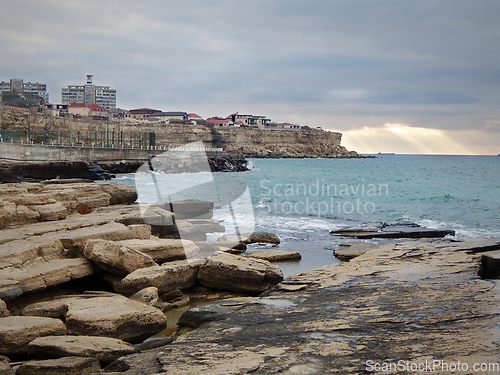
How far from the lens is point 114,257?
7.89 m

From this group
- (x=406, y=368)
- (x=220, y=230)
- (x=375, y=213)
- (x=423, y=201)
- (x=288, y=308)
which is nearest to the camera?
(x=406, y=368)

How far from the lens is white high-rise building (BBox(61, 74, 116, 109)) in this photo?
161000 mm

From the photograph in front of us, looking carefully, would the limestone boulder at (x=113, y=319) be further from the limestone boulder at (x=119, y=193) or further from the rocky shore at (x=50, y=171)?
the rocky shore at (x=50, y=171)

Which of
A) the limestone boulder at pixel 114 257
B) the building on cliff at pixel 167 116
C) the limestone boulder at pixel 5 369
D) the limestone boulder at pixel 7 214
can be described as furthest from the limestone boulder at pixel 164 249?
the building on cliff at pixel 167 116

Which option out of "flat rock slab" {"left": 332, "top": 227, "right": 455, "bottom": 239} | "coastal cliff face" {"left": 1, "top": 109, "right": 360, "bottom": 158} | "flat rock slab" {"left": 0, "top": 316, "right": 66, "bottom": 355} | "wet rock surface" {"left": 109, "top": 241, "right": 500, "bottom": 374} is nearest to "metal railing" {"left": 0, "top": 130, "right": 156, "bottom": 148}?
"coastal cliff face" {"left": 1, "top": 109, "right": 360, "bottom": 158}

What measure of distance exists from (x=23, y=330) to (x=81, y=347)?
972 mm

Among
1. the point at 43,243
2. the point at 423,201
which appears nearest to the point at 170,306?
the point at 43,243

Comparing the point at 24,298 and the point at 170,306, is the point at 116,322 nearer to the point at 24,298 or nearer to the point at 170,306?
the point at 170,306

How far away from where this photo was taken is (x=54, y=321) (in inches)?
222

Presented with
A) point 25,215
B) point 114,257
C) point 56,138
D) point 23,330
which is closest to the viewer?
point 23,330

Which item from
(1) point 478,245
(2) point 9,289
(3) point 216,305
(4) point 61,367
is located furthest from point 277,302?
(1) point 478,245

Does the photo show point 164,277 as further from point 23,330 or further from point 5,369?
point 5,369

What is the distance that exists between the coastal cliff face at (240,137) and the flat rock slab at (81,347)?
84023 millimetres

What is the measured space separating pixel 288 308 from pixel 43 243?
5.20 meters
